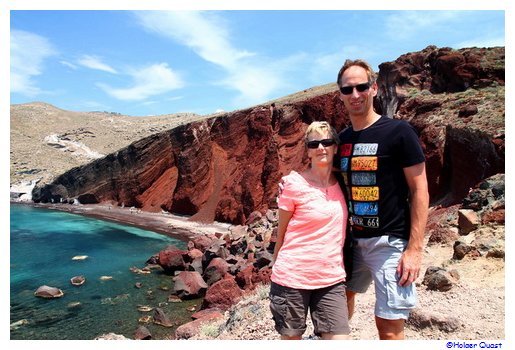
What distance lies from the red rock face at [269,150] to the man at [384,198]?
36.4 ft

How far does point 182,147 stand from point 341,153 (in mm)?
39400

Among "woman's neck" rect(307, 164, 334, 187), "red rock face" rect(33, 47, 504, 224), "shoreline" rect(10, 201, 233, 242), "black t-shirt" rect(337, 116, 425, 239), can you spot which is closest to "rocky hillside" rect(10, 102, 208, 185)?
"red rock face" rect(33, 47, 504, 224)

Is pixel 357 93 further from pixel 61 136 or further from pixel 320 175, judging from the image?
pixel 61 136

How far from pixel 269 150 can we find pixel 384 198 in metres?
30.7

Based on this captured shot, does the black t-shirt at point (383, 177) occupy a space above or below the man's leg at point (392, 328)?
above

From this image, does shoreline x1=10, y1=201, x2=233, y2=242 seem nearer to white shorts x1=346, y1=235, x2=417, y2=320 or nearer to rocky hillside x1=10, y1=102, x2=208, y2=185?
rocky hillside x1=10, y1=102, x2=208, y2=185

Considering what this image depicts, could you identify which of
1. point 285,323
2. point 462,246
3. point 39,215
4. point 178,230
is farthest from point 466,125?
point 39,215

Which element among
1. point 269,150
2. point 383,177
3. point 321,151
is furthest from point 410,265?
point 269,150

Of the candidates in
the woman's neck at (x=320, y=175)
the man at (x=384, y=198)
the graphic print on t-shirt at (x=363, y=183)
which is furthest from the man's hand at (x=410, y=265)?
the woman's neck at (x=320, y=175)

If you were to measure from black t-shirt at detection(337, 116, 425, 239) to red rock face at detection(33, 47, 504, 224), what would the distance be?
11.1 meters

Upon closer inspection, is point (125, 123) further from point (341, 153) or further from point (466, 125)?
point (341, 153)

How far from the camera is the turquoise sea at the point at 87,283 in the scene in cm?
1348

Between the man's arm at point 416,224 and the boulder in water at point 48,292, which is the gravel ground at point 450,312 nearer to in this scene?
the man's arm at point 416,224

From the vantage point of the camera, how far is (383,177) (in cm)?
346
